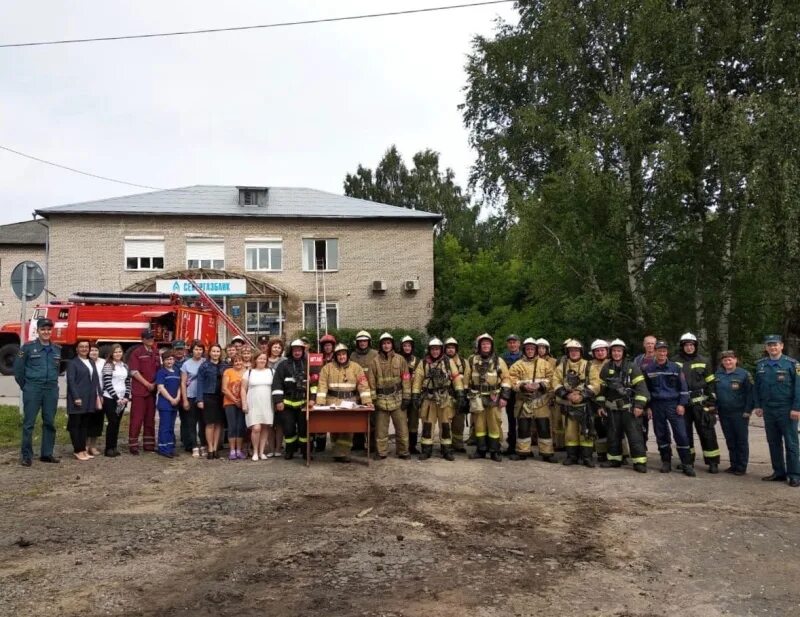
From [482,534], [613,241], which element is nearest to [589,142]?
[613,241]

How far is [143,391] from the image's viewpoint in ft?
31.7

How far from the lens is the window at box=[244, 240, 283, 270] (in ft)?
100

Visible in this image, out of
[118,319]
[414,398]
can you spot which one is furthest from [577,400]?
[118,319]

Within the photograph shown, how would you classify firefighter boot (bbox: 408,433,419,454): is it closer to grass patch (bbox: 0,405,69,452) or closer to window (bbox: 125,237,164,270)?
grass patch (bbox: 0,405,69,452)

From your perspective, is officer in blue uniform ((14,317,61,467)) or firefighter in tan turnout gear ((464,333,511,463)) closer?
officer in blue uniform ((14,317,61,467))

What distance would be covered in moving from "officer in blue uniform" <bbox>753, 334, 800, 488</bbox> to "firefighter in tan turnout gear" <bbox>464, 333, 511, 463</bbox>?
3.21 metres

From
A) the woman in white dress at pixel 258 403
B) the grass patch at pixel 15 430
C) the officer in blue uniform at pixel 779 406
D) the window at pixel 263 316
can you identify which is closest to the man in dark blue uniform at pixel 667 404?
the officer in blue uniform at pixel 779 406

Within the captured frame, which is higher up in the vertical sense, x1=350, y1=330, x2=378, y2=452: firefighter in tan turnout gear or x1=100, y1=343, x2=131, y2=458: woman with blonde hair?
x1=350, y1=330, x2=378, y2=452: firefighter in tan turnout gear

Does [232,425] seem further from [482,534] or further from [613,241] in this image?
[613,241]


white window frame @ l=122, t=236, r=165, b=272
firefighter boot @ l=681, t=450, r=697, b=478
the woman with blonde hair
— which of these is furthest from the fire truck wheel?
firefighter boot @ l=681, t=450, r=697, b=478

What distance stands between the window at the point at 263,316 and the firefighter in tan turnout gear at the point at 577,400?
22.3 meters

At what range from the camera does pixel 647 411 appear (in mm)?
9016

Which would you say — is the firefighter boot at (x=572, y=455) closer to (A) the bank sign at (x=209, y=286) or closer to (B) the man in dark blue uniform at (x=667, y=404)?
(B) the man in dark blue uniform at (x=667, y=404)

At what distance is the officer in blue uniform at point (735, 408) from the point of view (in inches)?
339
